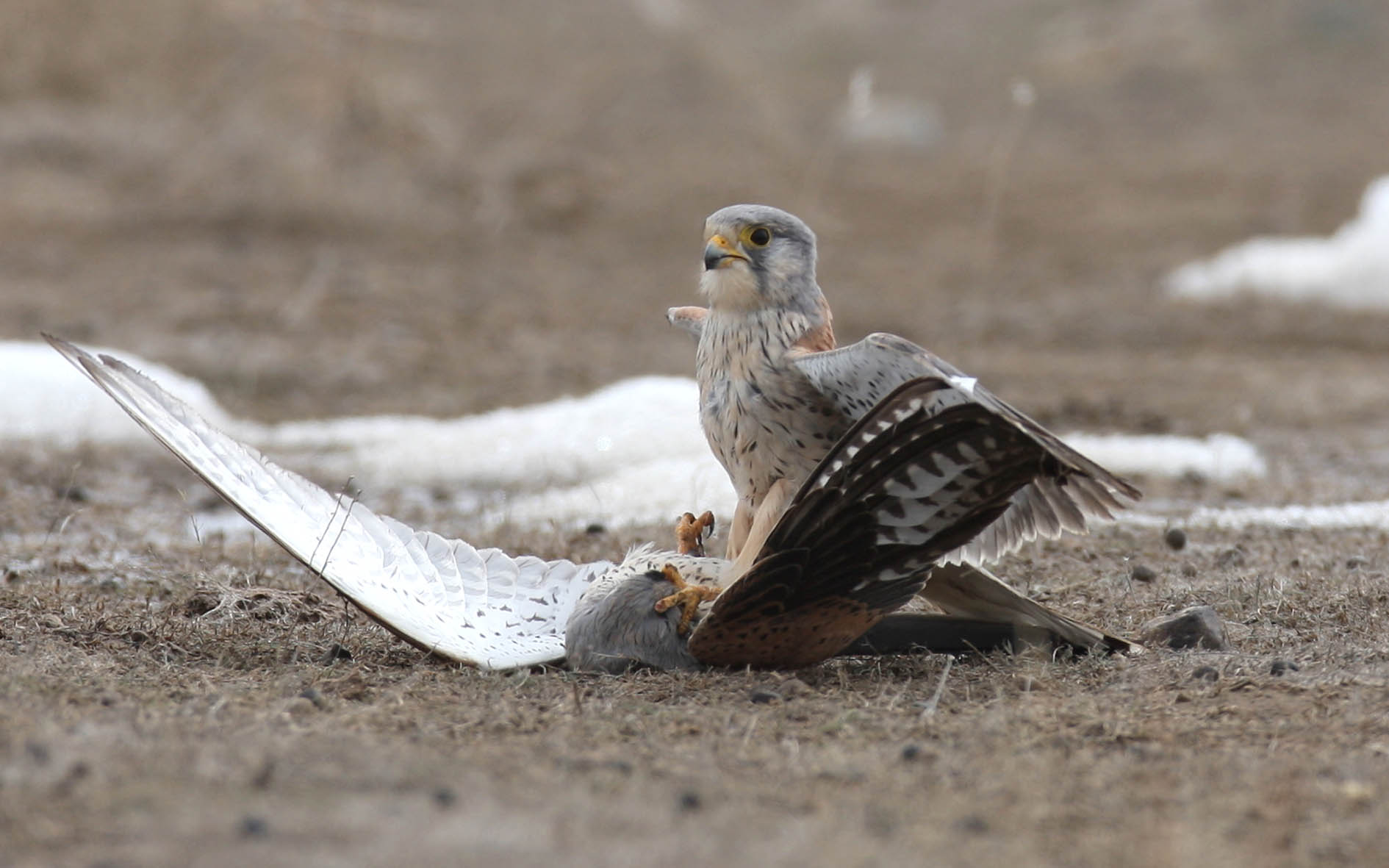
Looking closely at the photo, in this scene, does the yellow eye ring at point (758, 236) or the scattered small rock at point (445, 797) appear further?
the yellow eye ring at point (758, 236)

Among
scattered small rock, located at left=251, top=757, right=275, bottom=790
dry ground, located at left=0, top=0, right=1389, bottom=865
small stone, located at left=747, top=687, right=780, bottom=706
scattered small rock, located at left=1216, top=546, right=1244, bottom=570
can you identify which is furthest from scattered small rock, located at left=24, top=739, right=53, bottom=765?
scattered small rock, located at left=1216, top=546, right=1244, bottom=570

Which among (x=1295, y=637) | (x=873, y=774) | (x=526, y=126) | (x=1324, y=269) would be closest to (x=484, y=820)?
(x=873, y=774)

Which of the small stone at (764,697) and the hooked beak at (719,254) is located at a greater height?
the hooked beak at (719,254)

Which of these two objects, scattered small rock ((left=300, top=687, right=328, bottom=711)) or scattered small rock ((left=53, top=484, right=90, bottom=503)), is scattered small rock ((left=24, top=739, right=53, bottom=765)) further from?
scattered small rock ((left=53, top=484, right=90, bottom=503))

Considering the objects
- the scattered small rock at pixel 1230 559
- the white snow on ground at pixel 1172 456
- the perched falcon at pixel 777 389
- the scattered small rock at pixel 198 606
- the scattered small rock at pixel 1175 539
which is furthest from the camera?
the white snow on ground at pixel 1172 456

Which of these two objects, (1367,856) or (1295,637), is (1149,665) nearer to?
(1295,637)

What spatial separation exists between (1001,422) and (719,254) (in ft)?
3.45

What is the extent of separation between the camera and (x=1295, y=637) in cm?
416

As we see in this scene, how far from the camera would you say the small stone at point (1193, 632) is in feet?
13.2

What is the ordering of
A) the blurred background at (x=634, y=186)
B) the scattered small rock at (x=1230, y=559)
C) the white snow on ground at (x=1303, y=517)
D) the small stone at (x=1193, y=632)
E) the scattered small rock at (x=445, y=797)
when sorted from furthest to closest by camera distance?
the blurred background at (x=634, y=186) < the white snow on ground at (x=1303, y=517) < the scattered small rock at (x=1230, y=559) < the small stone at (x=1193, y=632) < the scattered small rock at (x=445, y=797)

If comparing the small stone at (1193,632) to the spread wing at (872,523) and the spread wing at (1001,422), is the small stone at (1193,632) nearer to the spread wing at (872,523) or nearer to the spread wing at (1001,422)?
the spread wing at (1001,422)

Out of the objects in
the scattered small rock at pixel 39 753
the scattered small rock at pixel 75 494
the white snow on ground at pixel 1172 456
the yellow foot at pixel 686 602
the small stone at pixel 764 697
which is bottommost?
the scattered small rock at pixel 39 753

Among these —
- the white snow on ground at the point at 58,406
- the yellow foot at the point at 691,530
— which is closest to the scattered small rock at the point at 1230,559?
the yellow foot at the point at 691,530

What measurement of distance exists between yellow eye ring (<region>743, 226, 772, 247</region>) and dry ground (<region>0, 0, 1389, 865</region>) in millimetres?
1148
